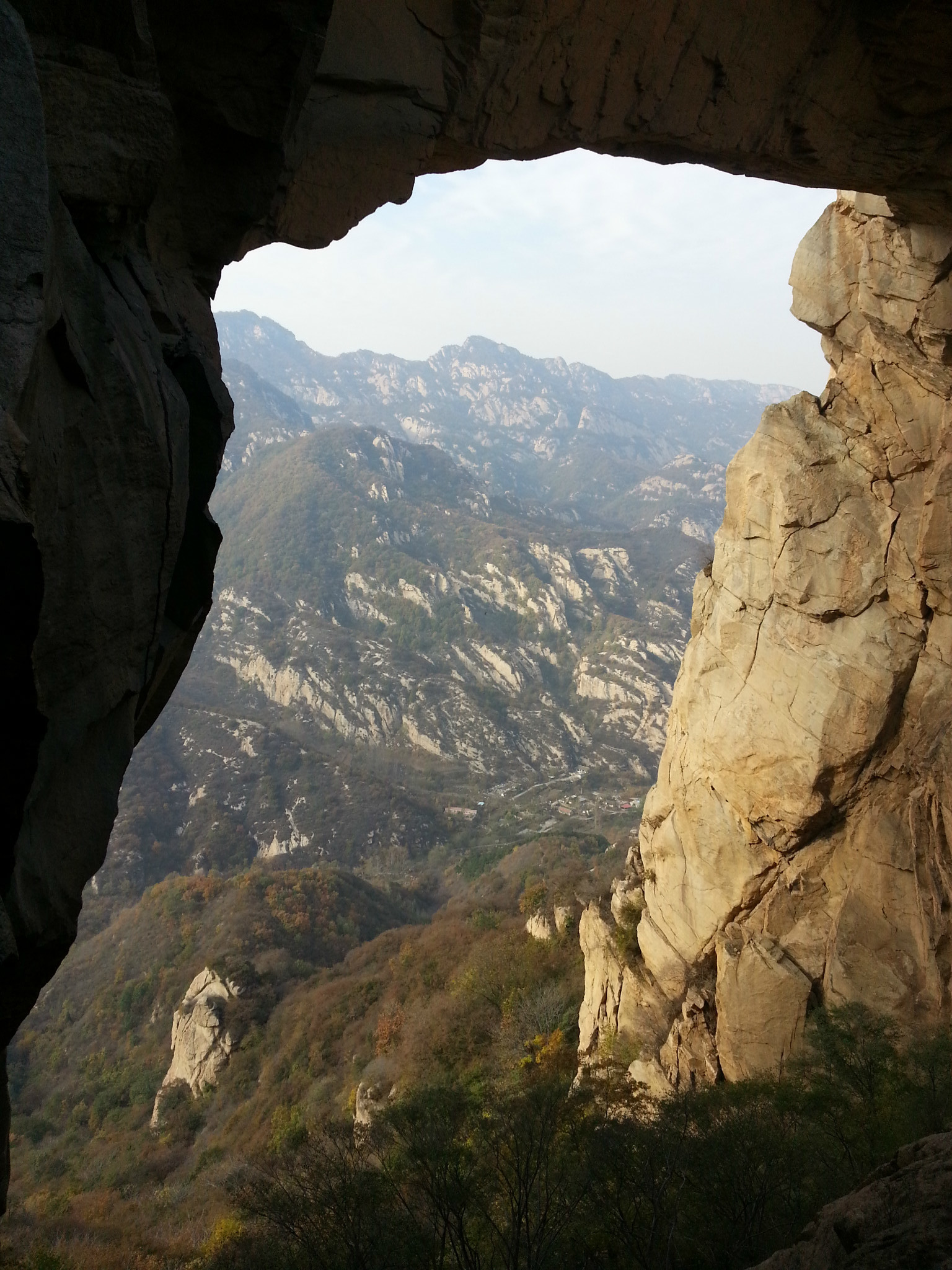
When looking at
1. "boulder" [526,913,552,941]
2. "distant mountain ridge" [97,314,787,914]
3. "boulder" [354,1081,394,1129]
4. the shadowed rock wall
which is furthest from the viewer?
"distant mountain ridge" [97,314,787,914]

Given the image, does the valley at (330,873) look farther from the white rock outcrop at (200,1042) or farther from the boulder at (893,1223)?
the boulder at (893,1223)

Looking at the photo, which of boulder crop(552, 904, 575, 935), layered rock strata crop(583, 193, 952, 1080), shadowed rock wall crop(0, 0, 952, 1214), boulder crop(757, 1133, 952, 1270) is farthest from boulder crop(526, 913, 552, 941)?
shadowed rock wall crop(0, 0, 952, 1214)

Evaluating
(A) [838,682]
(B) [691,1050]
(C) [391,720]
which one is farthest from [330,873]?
(C) [391,720]

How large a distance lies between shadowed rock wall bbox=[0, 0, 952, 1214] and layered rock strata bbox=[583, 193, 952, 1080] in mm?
4868

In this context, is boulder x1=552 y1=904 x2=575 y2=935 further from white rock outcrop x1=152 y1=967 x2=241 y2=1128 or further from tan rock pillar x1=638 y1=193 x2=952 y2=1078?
tan rock pillar x1=638 y1=193 x2=952 y2=1078

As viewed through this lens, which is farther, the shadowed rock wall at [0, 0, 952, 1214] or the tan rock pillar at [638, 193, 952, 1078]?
the tan rock pillar at [638, 193, 952, 1078]

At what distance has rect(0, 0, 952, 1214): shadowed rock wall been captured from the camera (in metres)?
5.20

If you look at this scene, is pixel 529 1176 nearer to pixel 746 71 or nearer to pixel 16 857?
pixel 16 857

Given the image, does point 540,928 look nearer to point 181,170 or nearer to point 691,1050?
point 691,1050

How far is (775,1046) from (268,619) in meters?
167

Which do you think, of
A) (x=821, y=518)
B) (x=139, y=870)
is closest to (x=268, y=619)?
(x=139, y=870)

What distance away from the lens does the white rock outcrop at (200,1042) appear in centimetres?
5278

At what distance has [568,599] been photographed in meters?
193

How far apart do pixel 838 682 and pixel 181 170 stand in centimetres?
1518
